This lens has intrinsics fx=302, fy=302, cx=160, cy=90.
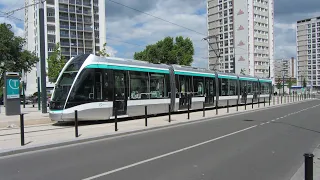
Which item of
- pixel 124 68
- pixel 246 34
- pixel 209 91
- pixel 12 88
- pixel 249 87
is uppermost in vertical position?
pixel 246 34

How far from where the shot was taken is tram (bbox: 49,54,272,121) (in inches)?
573

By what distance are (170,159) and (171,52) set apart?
5682 centimetres

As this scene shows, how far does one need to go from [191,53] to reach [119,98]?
173 feet

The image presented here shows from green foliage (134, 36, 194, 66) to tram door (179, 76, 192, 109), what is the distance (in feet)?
134

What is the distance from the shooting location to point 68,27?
8950 cm

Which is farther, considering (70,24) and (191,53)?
(70,24)

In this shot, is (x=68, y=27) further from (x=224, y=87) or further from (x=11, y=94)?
(x=11, y=94)

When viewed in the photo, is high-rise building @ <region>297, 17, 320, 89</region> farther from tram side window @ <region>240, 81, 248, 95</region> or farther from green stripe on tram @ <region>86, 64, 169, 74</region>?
green stripe on tram @ <region>86, 64, 169, 74</region>

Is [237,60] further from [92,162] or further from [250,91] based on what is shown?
[92,162]

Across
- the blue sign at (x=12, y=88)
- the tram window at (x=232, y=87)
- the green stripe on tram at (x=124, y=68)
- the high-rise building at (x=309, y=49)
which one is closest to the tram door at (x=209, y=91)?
the tram window at (x=232, y=87)

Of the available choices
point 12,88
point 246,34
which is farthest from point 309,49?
point 12,88

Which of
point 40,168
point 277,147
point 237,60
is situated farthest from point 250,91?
point 237,60

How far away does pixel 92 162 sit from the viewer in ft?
24.5

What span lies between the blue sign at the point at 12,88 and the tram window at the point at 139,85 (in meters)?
8.66
